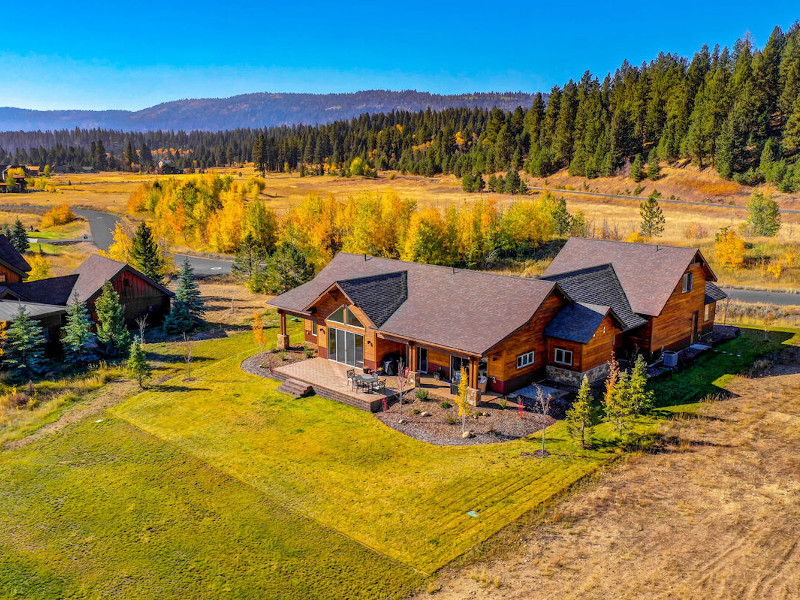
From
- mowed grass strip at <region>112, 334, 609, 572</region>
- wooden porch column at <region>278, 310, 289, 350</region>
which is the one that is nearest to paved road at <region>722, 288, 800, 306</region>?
mowed grass strip at <region>112, 334, 609, 572</region>

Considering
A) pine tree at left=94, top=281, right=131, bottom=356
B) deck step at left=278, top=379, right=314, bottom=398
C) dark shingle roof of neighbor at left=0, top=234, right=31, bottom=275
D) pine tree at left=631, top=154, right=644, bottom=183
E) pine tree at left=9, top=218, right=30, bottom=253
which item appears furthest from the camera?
pine tree at left=631, top=154, right=644, bottom=183

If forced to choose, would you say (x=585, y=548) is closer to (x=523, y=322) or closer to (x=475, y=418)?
(x=475, y=418)

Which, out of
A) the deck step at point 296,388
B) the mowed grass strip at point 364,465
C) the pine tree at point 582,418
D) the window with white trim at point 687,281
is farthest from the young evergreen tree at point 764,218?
the deck step at point 296,388

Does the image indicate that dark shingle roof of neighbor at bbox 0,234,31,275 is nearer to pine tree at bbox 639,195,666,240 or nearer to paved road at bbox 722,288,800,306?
paved road at bbox 722,288,800,306

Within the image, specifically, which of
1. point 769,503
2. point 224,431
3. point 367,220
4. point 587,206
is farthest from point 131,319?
point 587,206

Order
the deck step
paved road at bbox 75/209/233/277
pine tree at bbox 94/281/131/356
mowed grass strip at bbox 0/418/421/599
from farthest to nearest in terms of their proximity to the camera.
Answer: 1. paved road at bbox 75/209/233/277
2. pine tree at bbox 94/281/131/356
3. the deck step
4. mowed grass strip at bbox 0/418/421/599

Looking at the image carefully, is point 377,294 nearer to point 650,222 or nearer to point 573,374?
point 573,374

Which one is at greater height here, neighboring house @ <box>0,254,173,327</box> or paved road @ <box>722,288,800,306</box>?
neighboring house @ <box>0,254,173,327</box>
